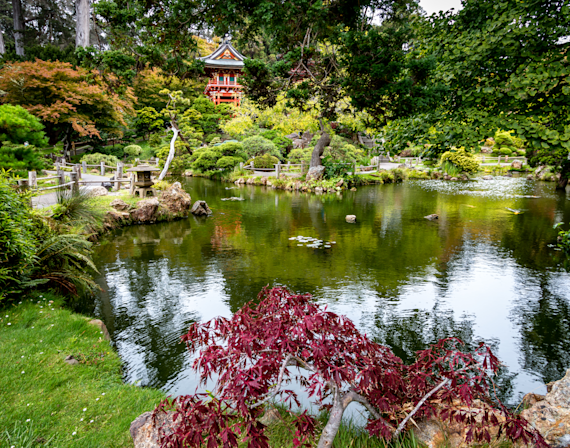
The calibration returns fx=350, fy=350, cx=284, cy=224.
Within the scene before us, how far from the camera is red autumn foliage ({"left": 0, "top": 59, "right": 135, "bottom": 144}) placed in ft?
55.4

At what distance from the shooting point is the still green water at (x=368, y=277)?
15.2 feet

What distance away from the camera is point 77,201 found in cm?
682

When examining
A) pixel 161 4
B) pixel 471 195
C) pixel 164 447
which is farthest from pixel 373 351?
pixel 471 195

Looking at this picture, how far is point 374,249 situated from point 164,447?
7575mm

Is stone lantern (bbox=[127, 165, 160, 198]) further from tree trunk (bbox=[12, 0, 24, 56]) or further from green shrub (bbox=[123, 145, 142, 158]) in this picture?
tree trunk (bbox=[12, 0, 24, 56])

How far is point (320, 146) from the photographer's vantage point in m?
18.8

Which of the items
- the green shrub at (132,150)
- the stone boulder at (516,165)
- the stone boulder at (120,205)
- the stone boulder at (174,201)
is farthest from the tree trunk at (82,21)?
the stone boulder at (516,165)

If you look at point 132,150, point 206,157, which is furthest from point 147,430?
point 132,150

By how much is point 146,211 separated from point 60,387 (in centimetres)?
869

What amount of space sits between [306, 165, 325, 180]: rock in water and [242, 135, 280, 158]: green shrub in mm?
4674

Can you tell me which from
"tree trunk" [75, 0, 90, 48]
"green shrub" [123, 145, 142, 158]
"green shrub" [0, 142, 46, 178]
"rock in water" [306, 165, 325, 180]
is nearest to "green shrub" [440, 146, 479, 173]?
"rock in water" [306, 165, 325, 180]

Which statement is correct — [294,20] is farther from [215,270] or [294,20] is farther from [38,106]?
[38,106]

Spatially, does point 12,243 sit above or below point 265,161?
below

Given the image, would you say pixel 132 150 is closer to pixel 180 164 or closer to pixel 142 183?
pixel 180 164
